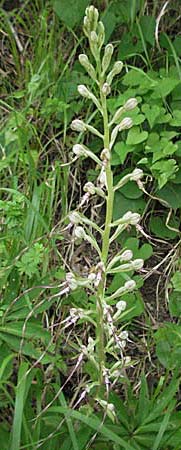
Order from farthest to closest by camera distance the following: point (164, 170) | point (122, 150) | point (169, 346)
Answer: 1. point (122, 150)
2. point (164, 170)
3. point (169, 346)

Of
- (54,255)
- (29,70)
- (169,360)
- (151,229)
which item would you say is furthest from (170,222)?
(29,70)

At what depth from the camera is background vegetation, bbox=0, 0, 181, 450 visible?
207 cm

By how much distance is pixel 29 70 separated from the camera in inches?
125

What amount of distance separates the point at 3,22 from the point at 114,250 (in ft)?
3.91

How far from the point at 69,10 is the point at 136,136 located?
604 mm

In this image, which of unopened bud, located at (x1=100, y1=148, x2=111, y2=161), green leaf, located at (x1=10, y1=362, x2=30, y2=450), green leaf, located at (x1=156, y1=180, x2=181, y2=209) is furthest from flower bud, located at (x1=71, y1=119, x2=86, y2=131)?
green leaf, located at (x1=156, y1=180, x2=181, y2=209)

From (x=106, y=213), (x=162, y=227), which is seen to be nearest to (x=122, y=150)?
(x=162, y=227)

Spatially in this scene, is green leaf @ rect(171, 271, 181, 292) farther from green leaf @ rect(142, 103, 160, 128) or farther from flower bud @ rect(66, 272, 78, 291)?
flower bud @ rect(66, 272, 78, 291)

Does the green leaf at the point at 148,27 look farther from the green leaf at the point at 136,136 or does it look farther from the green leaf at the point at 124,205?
the green leaf at the point at 124,205

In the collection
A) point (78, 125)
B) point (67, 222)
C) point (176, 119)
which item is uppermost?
point (78, 125)

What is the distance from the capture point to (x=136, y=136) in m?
2.73

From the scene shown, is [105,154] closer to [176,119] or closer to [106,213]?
[106,213]

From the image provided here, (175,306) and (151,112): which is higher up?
(151,112)

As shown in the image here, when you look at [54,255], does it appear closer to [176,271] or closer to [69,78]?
[176,271]
